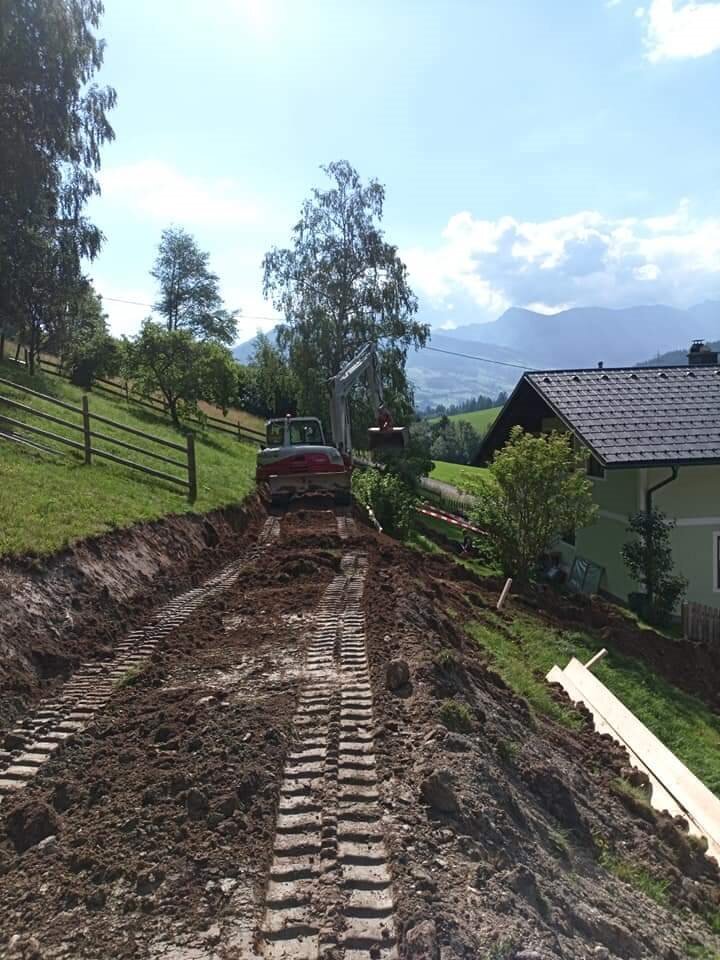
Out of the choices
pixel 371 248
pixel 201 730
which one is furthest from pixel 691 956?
pixel 371 248

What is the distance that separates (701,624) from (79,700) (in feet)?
33.8

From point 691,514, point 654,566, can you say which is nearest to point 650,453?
point 691,514

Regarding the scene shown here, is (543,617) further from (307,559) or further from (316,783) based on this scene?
(316,783)

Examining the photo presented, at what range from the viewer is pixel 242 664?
21.0ft

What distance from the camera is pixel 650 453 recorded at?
1434cm

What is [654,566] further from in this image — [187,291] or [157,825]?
[187,291]

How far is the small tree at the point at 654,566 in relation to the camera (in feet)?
45.6

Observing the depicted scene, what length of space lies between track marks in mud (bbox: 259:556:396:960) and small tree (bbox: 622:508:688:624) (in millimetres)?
9980

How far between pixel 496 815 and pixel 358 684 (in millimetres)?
1933

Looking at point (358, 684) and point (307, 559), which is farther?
point (307, 559)

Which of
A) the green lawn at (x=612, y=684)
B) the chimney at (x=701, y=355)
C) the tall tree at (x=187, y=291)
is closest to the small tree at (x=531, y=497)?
the green lawn at (x=612, y=684)

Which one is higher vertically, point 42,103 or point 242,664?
point 42,103

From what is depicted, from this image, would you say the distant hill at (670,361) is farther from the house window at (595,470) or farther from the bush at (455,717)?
the bush at (455,717)

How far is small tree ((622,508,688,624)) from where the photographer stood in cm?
1391
